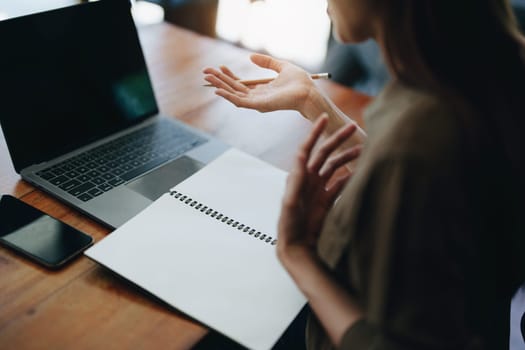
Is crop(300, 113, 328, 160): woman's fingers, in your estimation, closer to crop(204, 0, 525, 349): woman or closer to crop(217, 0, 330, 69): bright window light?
crop(204, 0, 525, 349): woman

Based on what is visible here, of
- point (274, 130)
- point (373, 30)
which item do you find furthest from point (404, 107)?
point (274, 130)

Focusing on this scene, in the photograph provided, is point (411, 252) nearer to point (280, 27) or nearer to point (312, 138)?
point (312, 138)

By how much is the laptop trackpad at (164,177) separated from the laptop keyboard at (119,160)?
0.02 metres

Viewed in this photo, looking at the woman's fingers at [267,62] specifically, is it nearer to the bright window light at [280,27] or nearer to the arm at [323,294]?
the arm at [323,294]

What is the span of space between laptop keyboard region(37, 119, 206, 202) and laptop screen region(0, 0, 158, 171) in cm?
3

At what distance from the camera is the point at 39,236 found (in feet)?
2.26

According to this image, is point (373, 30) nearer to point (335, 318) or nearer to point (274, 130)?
point (335, 318)

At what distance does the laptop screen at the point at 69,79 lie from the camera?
78 cm

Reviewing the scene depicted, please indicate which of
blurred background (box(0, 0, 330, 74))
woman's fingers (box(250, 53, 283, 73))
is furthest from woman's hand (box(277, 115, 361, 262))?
blurred background (box(0, 0, 330, 74))

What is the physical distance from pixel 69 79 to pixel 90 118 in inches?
3.2

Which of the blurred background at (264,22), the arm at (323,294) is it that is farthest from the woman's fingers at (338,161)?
the blurred background at (264,22)

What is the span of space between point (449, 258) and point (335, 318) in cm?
17

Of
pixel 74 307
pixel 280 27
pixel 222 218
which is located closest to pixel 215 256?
pixel 222 218

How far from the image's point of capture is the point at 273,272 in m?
0.68
